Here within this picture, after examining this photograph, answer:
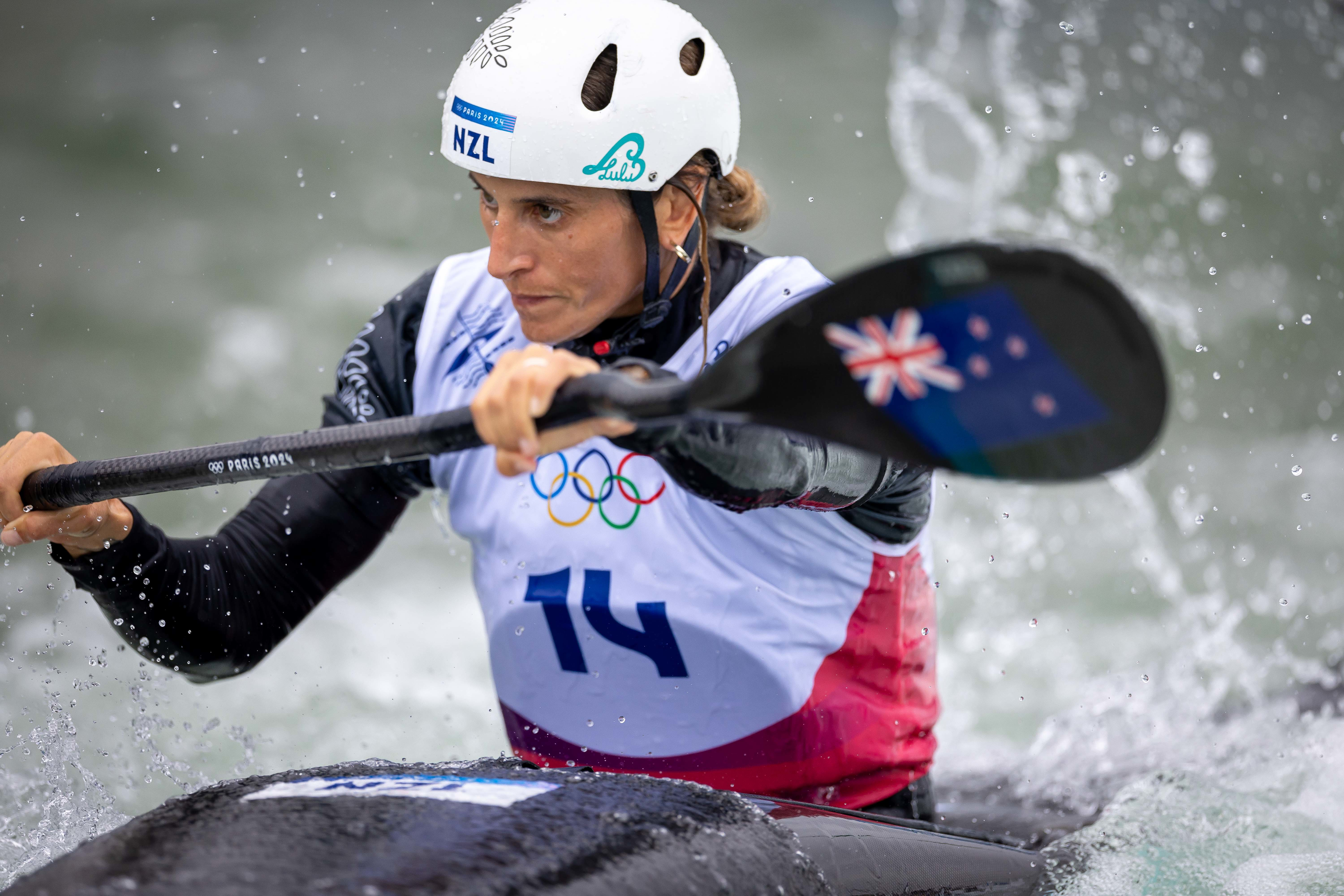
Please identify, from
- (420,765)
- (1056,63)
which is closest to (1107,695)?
(420,765)

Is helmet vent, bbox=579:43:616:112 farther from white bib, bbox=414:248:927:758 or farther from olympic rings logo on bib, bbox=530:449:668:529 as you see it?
olympic rings logo on bib, bbox=530:449:668:529

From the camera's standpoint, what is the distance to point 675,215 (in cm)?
160

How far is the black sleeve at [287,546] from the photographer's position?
1663 mm

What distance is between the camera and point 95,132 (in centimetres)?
650

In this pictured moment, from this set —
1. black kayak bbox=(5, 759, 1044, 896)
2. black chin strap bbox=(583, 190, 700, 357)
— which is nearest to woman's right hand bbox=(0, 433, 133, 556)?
black kayak bbox=(5, 759, 1044, 896)

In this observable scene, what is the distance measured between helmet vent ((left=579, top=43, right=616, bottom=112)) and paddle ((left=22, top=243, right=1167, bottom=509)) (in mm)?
511

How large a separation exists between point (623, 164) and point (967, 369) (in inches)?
23.1

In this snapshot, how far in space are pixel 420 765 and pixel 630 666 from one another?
382mm

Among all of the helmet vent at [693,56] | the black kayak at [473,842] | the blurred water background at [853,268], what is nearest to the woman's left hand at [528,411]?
the black kayak at [473,842]

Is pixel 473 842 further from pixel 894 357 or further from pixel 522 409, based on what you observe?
pixel 894 357

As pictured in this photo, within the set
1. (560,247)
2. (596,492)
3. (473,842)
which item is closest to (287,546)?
(596,492)

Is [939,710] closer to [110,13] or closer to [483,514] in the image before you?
[483,514]

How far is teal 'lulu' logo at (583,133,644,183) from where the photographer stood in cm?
147

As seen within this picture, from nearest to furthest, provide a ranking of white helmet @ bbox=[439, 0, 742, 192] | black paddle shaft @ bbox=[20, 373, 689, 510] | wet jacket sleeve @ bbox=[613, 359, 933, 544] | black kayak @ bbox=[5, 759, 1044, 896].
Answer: black kayak @ bbox=[5, 759, 1044, 896] < black paddle shaft @ bbox=[20, 373, 689, 510] < wet jacket sleeve @ bbox=[613, 359, 933, 544] < white helmet @ bbox=[439, 0, 742, 192]
